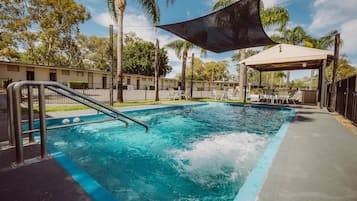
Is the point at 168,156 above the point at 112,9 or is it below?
below

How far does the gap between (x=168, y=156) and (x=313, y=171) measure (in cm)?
233

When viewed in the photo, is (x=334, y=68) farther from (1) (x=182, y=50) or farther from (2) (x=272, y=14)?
(1) (x=182, y=50)

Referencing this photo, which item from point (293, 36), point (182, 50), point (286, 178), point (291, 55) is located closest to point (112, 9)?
point (182, 50)

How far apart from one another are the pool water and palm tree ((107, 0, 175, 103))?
4.05 meters

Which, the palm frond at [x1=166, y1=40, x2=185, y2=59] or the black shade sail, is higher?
the palm frond at [x1=166, y1=40, x2=185, y2=59]

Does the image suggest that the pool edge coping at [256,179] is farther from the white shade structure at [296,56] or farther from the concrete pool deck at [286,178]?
the white shade structure at [296,56]

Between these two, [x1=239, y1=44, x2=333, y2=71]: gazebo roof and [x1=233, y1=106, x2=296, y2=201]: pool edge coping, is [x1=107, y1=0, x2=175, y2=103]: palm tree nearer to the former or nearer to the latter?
[x1=239, y1=44, x2=333, y2=71]: gazebo roof

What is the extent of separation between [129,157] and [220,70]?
143ft

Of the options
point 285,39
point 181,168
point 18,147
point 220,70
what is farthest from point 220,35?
point 220,70

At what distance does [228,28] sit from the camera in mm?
5762

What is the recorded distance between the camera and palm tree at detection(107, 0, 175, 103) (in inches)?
343

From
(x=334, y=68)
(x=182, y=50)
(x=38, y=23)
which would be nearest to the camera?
(x=334, y=68)

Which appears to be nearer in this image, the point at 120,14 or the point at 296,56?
the point at 296,56

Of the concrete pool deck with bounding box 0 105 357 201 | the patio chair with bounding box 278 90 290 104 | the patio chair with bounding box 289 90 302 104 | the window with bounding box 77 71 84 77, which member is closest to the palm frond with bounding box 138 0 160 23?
the concrete pool deck with bounding box 0 105 357 201
